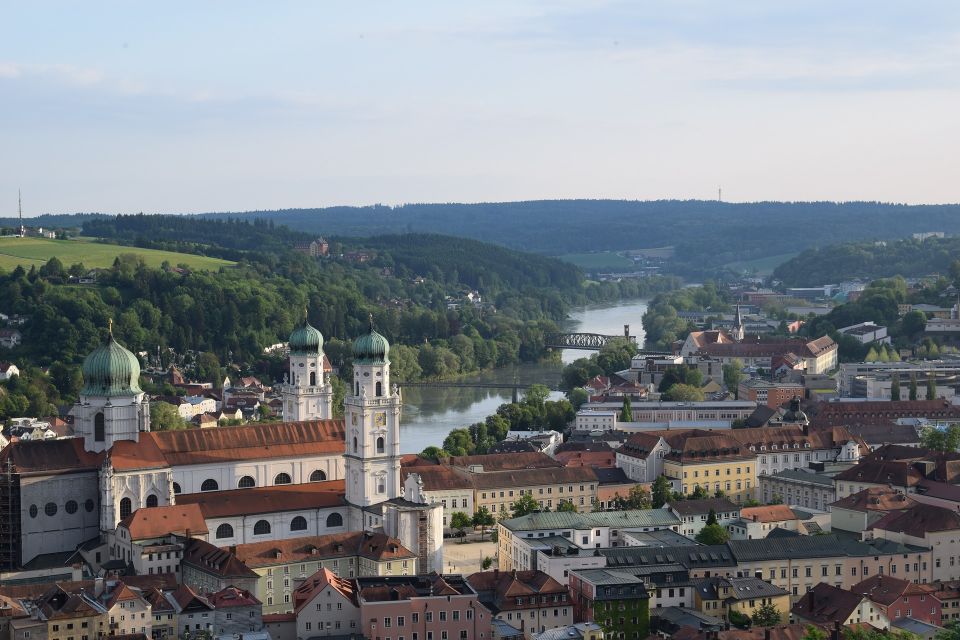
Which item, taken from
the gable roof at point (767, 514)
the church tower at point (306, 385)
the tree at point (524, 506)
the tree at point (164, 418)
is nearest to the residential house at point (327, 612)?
the tree at point (524, 506)

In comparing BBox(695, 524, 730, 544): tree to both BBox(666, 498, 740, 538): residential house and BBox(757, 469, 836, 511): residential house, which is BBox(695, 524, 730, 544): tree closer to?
BBox(666, 498, 740, 538): residential house

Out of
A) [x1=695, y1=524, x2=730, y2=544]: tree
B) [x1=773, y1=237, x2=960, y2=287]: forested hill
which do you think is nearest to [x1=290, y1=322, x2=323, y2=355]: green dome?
[x1=695, y1=524, x2=730, y2=544]: tree

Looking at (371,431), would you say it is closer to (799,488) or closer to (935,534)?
(935,534)

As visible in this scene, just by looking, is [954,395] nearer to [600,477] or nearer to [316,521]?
[600,477]

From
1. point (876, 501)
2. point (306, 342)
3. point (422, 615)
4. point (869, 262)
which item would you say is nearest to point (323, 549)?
point (422, 615)

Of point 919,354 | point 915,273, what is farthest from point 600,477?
point 915,273
